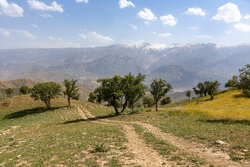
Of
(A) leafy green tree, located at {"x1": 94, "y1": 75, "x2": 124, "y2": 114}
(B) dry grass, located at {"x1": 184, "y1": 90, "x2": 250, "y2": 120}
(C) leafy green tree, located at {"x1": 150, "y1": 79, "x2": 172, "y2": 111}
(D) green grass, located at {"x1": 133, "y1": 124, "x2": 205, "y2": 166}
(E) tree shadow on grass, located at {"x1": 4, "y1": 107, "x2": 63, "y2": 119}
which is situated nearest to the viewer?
(D) green grass, located at {"x1": 133, "y1": 124, "x2": 205, "y2": 166}

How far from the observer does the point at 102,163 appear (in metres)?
14.1

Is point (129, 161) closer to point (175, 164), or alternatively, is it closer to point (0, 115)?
→ point (175, 164)

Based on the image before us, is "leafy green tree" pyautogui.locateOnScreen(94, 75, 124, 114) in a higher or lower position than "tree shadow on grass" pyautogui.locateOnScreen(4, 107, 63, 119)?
higher

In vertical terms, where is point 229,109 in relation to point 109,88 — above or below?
below

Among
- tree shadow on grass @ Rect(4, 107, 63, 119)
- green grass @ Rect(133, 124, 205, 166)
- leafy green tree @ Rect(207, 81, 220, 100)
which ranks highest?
leafy green tree @ Rect(207, 81, 220, 100)

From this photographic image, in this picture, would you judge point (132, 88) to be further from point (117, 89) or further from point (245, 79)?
point (245, 79)

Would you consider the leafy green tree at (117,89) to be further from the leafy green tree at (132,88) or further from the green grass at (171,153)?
the green grass at (171,153)

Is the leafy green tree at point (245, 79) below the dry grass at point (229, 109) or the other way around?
the other way around

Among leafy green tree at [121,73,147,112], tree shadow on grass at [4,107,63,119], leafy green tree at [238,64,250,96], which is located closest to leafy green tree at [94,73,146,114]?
leafy green tree at [121,73,147,112]

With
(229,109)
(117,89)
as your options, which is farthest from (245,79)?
(117,89)

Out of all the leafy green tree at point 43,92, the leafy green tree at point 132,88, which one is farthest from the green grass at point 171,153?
the leafy green tree at point 43,92

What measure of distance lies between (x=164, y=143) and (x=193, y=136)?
4.88m

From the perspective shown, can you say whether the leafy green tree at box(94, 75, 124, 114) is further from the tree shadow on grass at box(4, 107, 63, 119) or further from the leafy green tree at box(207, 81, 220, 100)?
the leafy green tree at box(207, 81, 220, 100)

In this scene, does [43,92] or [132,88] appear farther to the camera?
[43,92]
